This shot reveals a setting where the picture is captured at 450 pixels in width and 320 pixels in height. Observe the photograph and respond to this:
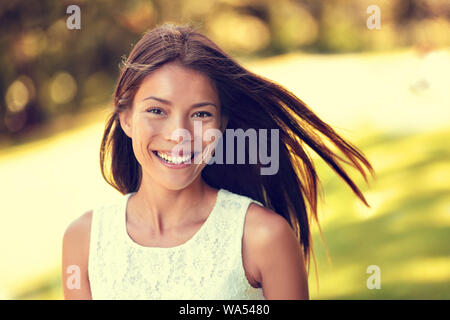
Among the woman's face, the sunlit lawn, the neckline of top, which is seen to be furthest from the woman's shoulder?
the sunlit lawn

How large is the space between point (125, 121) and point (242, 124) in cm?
36

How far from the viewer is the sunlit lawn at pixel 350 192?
318 centimetres

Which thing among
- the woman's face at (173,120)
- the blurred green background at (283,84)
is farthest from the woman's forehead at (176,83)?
the blurred green background at (283,84)

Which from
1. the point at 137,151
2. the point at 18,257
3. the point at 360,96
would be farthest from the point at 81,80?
the point at 137,151

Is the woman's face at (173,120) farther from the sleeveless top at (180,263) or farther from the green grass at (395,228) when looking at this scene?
the green grass at (395,228)

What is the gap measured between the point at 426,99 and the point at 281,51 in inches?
35.0

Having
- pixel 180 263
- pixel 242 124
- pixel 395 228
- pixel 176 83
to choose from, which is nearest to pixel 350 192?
pixel 395 228

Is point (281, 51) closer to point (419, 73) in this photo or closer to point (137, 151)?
point (419, 73)

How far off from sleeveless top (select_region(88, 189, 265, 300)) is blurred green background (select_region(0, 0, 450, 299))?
1.45 m

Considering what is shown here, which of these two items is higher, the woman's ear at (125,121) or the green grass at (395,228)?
the woman's ear at (125,121)

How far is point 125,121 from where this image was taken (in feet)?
6.24

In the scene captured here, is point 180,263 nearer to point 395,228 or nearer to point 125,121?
point 125,121

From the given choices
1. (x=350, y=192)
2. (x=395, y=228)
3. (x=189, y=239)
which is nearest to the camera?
(x=189, y=239)
